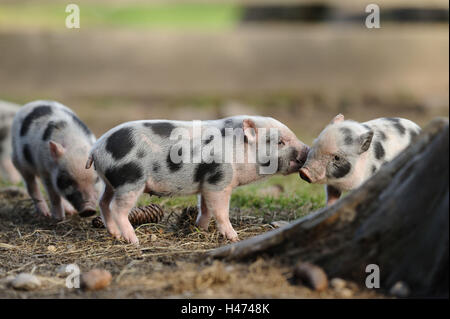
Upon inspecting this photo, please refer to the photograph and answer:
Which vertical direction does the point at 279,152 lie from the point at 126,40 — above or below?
below

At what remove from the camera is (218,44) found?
42.4ft

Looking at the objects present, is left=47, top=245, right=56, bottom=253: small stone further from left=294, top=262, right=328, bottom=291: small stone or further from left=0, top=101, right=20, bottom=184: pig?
left=0, top=101, right=20, bottom=184: pig

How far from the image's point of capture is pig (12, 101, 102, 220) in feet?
19.1

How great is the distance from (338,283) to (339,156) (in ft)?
A: 5.28

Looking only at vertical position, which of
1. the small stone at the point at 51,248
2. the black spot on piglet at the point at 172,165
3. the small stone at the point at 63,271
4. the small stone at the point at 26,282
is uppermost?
the black spot on piglet at the point at 172,165

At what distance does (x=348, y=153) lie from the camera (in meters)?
5.06

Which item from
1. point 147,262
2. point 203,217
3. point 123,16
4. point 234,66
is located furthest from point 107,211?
point 123,16

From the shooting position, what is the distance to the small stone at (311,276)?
361 cm

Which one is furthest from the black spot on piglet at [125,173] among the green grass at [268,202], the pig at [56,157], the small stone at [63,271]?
the green grass at [268,202]

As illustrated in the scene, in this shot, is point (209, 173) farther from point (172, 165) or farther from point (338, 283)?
point (338, 283)

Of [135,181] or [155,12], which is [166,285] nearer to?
[135,181]

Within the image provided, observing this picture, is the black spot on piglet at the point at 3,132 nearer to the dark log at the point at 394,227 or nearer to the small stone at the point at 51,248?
the small stone at the point at 51,248

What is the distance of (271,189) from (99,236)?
2275 mm
